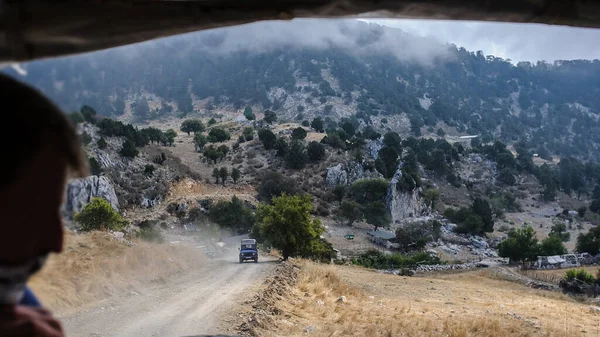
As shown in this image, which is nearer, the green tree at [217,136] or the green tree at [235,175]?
the green tree at [235,175]

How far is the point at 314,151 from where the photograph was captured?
197 feet

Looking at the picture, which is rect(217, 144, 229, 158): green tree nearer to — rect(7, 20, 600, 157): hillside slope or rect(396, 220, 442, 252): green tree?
rect(7, 20, 600, 157): hillside slope

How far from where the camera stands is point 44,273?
1.32 m

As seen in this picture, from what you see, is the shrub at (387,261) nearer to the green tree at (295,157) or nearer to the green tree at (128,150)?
the green tree at (295,157)

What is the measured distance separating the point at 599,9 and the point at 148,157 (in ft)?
147

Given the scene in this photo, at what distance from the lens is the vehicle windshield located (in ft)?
18.6

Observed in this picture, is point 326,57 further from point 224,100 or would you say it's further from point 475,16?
point 475,16

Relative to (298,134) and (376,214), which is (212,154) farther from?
(376,214)

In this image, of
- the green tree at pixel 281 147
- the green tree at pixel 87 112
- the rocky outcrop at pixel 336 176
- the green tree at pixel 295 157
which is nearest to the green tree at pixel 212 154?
the green tree at pixel 281 147

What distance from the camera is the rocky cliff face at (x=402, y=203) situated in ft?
186

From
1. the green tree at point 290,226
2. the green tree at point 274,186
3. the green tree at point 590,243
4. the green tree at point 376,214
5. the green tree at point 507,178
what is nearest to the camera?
the green tree at point 290,226

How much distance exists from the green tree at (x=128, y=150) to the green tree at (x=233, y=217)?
795 cm

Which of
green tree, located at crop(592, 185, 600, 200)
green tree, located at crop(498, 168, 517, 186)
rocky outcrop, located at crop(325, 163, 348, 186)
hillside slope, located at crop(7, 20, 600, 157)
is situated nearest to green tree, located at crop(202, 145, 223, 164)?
rocky outcrop, located at crop(325, 163, 348, 186)

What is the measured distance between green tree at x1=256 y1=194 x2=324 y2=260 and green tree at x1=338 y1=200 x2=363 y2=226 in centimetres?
2648
